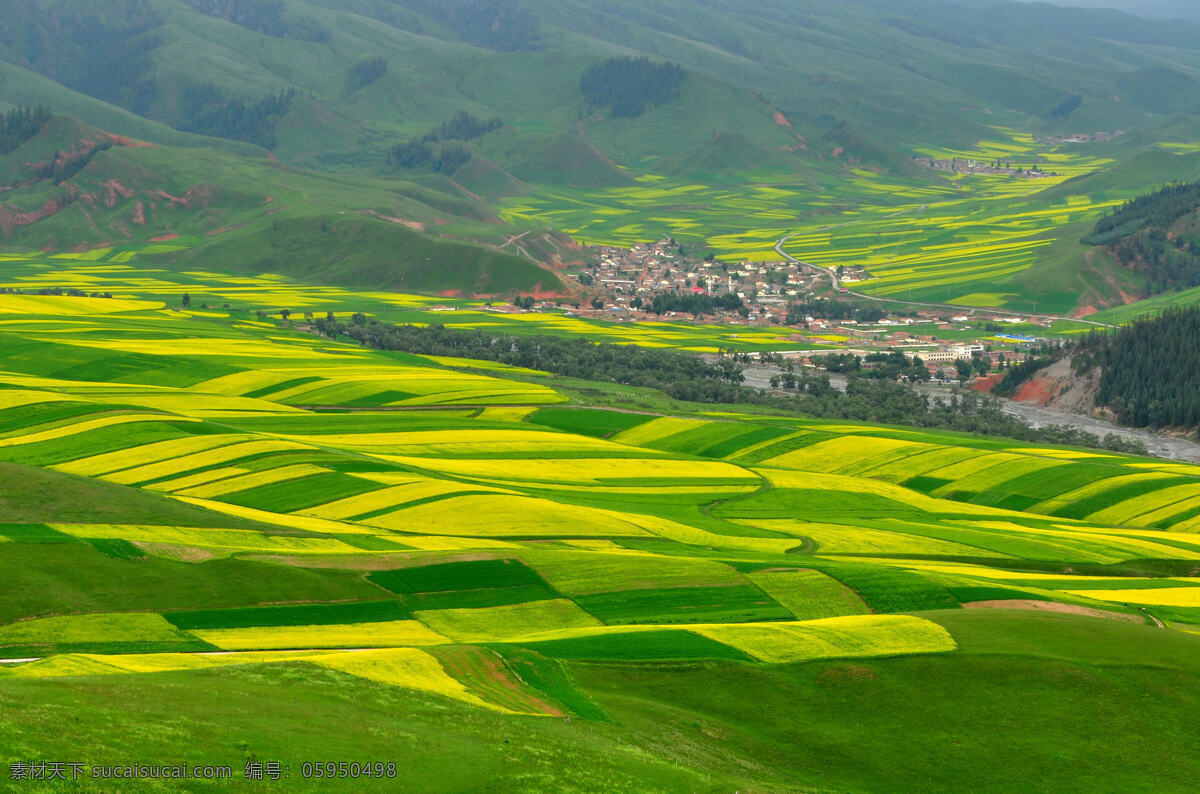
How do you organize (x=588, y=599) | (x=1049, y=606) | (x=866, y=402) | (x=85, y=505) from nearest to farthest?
(x=588, y=599)
(x=1049, y=606)
(x=85, y=505)
(x=866, y=402)

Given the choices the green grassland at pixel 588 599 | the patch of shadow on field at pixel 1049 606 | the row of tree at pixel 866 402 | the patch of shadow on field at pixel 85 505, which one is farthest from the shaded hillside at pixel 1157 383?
the patch of shadow on field at pixel 85 505

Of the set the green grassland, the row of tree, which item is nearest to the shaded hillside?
the row of tree

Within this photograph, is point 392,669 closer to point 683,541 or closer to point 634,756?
point 634,756

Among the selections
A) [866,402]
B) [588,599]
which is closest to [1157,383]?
[866,402]

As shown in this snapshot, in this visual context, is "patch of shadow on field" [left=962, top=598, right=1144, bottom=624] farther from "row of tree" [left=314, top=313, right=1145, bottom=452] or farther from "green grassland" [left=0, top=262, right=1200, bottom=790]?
"row of tree" [left=314, top=313, right=1145, bottom=452]

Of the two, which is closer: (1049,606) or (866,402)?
(1049,606)

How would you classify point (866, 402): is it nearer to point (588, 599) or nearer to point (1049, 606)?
point (1049, 606)

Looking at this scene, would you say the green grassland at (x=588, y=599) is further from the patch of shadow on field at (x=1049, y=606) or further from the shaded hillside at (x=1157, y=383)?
the shaded hillside at (x=1157, y=383)
